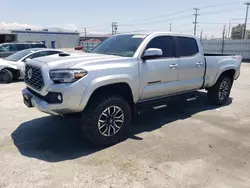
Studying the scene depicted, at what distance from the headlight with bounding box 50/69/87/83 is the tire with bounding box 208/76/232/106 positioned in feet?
13.8

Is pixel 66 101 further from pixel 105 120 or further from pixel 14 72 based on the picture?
pixel 14 72

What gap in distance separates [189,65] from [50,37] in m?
56.3

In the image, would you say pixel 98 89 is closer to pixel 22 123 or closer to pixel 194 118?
pixel 22 123

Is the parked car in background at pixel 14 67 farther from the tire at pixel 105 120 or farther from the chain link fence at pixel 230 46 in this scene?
the chain link fence at pixel 230 46

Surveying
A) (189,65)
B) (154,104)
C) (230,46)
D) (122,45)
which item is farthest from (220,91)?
(230,46)

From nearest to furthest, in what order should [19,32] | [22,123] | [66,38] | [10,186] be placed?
[10,186]
[22,123]
[19,32]
[66,38]

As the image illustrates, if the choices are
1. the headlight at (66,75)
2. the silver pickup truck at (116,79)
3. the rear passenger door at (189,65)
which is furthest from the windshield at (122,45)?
the headlight at (66,75)

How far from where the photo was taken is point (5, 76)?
9.62m

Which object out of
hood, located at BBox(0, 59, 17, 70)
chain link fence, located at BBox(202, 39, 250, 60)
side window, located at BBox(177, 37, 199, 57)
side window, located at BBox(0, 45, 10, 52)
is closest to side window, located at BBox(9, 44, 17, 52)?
side window, located at BBox(0, 45, 10, 52)

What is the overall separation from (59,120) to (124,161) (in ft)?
7.58

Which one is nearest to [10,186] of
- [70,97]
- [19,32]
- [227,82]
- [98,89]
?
[70,97]

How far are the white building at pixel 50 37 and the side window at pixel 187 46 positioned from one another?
157 feet

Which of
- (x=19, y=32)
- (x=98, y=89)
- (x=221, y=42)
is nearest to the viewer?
(x=98, y=89)

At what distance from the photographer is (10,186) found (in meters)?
2.84
